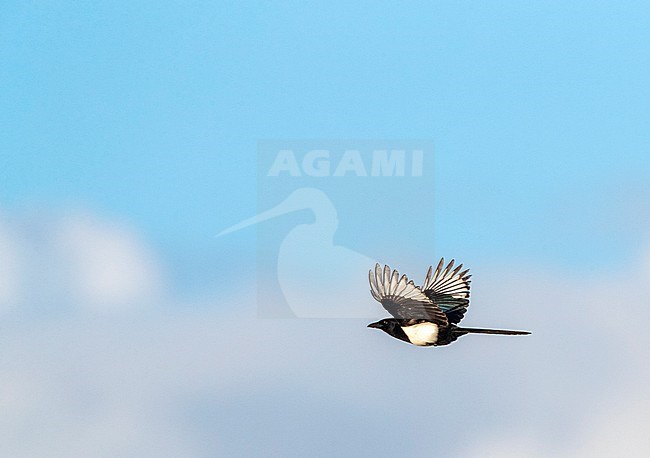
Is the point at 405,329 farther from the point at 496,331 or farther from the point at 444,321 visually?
the point at 496,331

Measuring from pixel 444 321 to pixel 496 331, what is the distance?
1402 mm

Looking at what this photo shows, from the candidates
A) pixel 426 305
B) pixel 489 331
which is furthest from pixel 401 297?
pixel 489 331

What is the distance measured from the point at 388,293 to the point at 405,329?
113cm

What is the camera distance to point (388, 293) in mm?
19547

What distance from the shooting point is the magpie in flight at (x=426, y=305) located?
19.4m

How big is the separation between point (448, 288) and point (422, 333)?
1.35 meters

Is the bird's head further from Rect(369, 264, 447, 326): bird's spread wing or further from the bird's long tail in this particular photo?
the bird's long tail

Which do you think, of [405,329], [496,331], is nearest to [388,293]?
[405,329]

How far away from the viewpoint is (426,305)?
796 inches

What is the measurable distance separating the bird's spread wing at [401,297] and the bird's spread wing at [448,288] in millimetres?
800

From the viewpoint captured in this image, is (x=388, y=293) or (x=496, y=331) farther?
(x=496, y=331)

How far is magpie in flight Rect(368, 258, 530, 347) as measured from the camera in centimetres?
1944

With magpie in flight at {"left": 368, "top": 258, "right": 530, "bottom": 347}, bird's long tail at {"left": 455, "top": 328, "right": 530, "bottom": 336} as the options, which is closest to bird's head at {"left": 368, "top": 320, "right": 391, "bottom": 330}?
magpie in flight at {"left": 368, "top": 258, "right": 530, "bottom": 347}

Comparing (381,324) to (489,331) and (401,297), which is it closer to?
(401,297)
